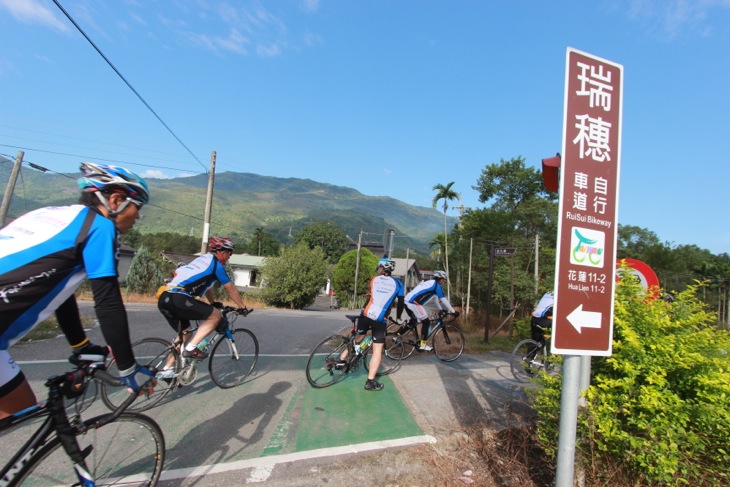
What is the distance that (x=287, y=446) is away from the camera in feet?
11.5

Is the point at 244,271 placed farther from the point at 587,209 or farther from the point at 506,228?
the point at 587,209

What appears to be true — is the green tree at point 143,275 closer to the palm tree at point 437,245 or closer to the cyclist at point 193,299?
the cyclist at point 193,299

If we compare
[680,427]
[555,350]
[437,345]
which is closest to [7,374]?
[555,350]

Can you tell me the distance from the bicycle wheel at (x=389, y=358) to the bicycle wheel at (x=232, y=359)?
1.71 meters

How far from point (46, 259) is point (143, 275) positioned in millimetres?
27325

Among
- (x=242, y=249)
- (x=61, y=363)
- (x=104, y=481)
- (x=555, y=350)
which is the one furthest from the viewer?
(x=242, y=249)

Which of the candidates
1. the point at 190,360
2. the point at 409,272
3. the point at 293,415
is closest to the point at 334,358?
the point at 293,415

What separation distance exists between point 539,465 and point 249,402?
10.1ft

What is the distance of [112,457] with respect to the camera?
2.48 m

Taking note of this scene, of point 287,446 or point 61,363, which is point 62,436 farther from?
point 61,363

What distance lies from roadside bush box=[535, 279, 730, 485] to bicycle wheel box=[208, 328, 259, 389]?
149 inches

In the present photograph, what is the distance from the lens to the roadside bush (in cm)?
257

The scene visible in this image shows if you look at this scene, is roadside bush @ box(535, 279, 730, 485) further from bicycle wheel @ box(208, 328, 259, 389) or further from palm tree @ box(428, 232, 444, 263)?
palm tree @ box(428, 232, 444, 263)

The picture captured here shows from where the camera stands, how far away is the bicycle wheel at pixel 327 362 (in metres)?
5.42
